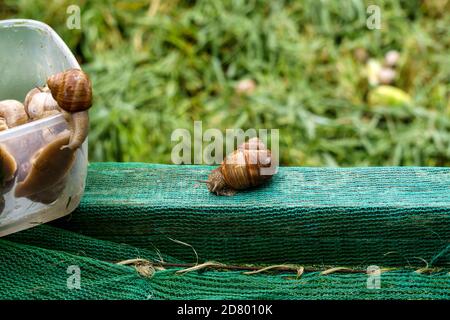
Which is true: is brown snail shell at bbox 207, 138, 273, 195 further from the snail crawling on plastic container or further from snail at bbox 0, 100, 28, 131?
snail at bbox 0, 100, 28, 131

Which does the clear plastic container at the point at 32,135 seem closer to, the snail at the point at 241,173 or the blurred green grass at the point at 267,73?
the snail at the point at 241,173

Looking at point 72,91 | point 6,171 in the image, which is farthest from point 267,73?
point 6,171

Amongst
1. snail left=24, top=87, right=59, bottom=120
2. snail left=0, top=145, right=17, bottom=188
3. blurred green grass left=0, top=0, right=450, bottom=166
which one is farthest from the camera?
blurred green grass left=0, top=0, right=450, bottom=166

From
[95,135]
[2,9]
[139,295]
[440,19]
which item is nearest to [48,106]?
[139,295]

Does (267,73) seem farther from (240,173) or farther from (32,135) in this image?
(32,135)

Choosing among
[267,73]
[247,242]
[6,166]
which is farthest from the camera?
[267,73]

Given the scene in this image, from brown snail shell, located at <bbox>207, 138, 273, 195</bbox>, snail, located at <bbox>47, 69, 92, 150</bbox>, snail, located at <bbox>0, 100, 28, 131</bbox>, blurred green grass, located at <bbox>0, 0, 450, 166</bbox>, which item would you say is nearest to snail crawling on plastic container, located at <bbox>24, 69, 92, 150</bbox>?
snail, located at <bbox>47, 69, 92, 150</bbox>
